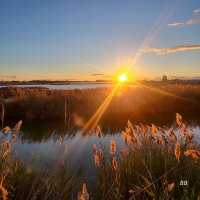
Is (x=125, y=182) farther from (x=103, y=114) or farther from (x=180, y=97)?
(x=180, y=97)

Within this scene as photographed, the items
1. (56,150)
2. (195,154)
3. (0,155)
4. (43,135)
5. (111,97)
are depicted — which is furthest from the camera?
(111,97)

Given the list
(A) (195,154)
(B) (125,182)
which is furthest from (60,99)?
(A) (195,154)

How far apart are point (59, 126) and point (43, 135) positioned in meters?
2.06

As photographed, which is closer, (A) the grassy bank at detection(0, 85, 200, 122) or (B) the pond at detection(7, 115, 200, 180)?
(B) the pond at detection(7, 115, 200, 180)

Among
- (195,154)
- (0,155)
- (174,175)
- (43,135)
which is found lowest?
(43,135)

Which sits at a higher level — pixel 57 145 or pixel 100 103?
pixel 100 103

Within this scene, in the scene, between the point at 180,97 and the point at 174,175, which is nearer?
the point at 174,175

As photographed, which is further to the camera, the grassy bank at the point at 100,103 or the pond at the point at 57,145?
the grassy bank at the point at 100,103

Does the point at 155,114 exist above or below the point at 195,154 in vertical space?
below

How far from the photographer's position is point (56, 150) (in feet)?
35.3

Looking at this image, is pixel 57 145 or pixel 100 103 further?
pixel 100 103

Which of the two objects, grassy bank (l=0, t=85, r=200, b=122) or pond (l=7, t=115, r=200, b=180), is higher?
grassy bank (l=0, t=85, r=200, b=122)

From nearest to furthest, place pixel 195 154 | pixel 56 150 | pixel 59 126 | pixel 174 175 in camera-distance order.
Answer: pixel 195 154 → pixel 174 175 → pixel 56 150 → pixel 59 126

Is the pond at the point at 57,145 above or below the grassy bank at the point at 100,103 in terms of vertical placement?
below
